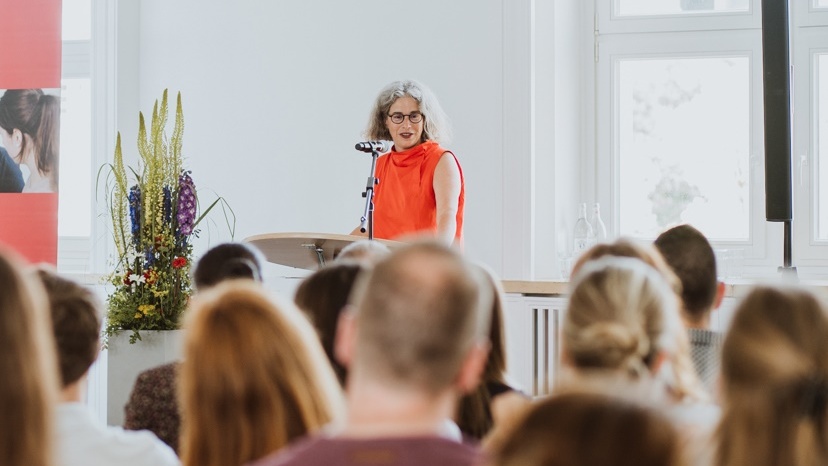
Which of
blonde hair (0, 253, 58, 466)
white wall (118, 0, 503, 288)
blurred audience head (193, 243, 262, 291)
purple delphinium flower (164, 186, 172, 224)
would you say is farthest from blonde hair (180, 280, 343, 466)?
white wall (118, 0, 503, 288)

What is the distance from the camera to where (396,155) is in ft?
14.8

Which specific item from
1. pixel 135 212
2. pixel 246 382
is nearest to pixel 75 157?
pixel 135 212

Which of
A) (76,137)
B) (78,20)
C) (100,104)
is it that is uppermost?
(78,20)

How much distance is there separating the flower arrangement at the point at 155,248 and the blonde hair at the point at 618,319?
2472mm

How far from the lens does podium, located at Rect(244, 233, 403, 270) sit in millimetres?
3391

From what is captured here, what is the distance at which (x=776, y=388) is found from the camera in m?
1.19

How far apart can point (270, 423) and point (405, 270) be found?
35cm

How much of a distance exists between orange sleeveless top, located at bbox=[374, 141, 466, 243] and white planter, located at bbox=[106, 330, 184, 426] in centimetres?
107

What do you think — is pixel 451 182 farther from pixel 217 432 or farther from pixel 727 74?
pixel 217 432

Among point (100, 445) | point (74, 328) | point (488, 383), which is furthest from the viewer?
point (488, 383)

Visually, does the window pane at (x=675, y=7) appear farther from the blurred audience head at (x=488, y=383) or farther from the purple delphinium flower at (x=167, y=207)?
the blurred audience head at (x=488, y=383)

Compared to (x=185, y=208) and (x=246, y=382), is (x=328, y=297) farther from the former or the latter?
(x=185, y=208)

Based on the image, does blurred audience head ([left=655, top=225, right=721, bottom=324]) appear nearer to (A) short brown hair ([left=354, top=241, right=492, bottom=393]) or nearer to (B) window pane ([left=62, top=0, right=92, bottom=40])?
(A) short brown hair ([left=354, top=241, right=492, bottom=393])

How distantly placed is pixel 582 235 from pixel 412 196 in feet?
3.69
